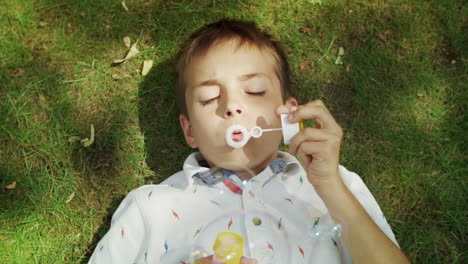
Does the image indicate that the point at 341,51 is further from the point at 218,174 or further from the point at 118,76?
the point at 118,76

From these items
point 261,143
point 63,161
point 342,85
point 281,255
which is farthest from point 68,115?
point 342,85

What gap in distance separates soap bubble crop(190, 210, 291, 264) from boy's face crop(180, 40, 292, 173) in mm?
374

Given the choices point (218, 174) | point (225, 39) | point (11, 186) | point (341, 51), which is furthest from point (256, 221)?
point (11, 186)

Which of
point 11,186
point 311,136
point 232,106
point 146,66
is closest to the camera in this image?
point 311,136

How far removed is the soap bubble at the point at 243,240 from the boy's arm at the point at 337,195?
416mm

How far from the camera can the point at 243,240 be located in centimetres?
282

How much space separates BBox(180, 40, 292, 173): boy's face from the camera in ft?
8.82

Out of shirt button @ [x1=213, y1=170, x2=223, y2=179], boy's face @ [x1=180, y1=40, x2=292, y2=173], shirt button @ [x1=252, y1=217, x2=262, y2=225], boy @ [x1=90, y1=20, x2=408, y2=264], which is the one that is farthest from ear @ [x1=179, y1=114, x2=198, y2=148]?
shirt button @ [x1=252, y1=217, x2=262, y2=225]

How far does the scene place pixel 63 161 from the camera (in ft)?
12.1

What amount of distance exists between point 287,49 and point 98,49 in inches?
69.9

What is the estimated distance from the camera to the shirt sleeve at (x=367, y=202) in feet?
9.60

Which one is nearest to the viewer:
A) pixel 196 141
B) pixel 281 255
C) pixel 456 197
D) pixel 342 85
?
pixel 281 255

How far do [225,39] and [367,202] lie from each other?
1552mm

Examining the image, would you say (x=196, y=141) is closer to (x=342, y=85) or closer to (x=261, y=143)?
(x=261, y=143)
